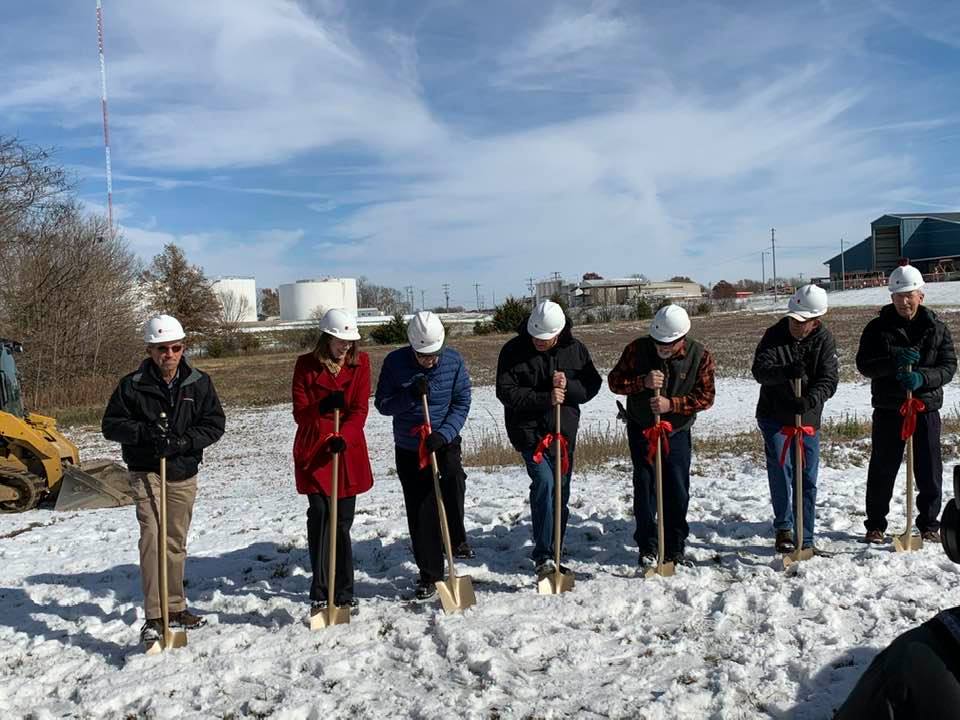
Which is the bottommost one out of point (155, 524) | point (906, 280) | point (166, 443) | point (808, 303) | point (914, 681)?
point (155, 524)

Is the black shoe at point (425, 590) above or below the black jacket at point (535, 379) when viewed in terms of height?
below

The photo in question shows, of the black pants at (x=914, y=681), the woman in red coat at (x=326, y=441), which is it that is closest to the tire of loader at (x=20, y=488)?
the woman in red coat at (x=326, y=441)

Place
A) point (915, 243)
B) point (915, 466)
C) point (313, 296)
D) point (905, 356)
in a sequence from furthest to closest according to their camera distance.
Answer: point (313, 296), point (915, 243), point (915, 466), point (905, 356)

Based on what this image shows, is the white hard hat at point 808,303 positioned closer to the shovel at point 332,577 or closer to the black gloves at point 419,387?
the black gloves at point 419,387

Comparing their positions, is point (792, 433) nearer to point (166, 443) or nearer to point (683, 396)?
point (683, 396)

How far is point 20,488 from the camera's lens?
9391 mm

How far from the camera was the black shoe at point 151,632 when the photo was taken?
15.2ft

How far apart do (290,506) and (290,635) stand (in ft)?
13.2

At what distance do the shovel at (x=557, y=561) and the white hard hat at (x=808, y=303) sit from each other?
6.20ft

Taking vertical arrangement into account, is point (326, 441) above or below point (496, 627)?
above

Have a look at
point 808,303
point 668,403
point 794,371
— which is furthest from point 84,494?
point 808,303

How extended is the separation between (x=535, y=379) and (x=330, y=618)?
6.74 feet

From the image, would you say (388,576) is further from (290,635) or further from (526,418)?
(526,418)

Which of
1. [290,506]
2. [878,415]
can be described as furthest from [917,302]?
[290,506]
